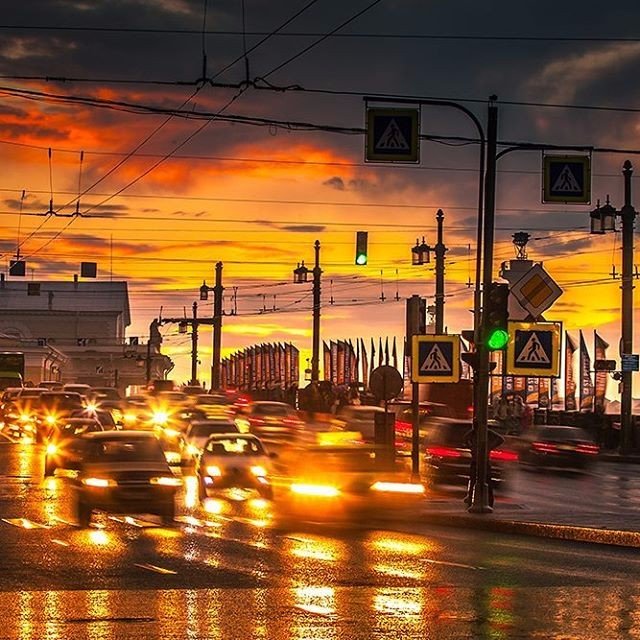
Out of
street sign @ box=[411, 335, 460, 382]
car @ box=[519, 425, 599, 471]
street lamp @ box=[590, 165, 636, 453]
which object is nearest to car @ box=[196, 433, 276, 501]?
street sign @ box=[411, 335, 460, 382]

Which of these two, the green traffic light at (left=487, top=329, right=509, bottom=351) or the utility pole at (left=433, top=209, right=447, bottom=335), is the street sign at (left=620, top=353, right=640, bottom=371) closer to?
the utility pole at (left=433, top=209, right=447, bottom=335)

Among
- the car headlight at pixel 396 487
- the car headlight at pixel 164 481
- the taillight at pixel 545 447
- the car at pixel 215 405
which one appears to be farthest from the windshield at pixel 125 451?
the car at pixel 215 405

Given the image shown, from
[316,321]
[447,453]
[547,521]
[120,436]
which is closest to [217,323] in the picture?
[316,321]

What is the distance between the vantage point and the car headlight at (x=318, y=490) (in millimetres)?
27844

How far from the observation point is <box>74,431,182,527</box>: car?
27.8m

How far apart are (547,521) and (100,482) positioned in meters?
8.30

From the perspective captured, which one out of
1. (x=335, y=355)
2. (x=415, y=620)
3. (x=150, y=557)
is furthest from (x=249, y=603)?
(x=335, y=355)

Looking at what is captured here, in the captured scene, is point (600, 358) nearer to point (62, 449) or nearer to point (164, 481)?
point (62, 449)

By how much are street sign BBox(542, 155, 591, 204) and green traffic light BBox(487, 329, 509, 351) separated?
268 centimetres

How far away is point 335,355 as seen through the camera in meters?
126

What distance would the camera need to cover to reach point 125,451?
2902 cm

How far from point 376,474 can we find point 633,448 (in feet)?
92.6

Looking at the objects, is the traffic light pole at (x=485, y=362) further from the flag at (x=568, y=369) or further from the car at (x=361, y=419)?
the flag at (x=568, y=369)

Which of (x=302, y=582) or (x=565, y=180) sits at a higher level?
(x=565, y=180)
